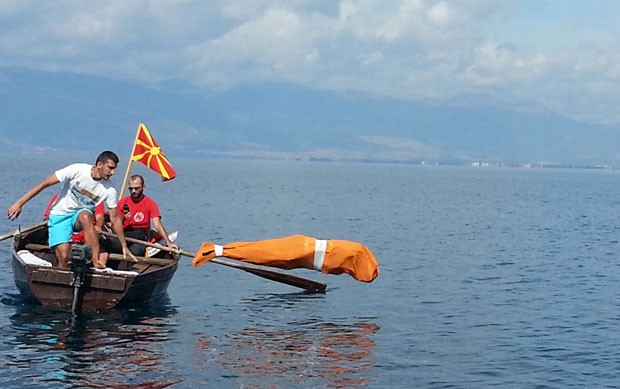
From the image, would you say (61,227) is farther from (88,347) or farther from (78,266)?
(88,347)

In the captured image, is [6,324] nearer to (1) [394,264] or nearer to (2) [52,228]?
(2) [52,228]

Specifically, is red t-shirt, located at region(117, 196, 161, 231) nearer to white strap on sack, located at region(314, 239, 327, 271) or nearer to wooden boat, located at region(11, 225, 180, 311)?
wooden boat, located at region(11, 225, 180, 311)

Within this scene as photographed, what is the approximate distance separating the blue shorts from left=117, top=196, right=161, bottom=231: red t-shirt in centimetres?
299

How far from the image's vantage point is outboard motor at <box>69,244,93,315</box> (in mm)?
19812

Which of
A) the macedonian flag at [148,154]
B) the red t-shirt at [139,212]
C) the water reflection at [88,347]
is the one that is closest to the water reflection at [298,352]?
the water reflection at [88,347]

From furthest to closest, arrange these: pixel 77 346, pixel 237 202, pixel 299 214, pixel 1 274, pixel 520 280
Answer: 1. pixel 237 202
2. pixel 299 214
3. pixel 520 280
4. pixel 1 274
5. pixel 77 346

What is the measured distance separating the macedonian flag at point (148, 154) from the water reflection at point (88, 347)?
473 centimetres

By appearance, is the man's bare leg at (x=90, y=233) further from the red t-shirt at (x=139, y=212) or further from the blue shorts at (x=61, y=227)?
the red t-shirt at (x=139, y=212)

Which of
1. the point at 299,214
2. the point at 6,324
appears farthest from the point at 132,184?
the point at 299,214

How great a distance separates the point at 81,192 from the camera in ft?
65.4

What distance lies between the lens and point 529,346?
2012 cm

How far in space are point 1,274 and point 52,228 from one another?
8.54 m

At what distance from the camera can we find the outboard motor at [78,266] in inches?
780

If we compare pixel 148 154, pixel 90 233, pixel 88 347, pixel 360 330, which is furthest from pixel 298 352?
pixel 148 154
